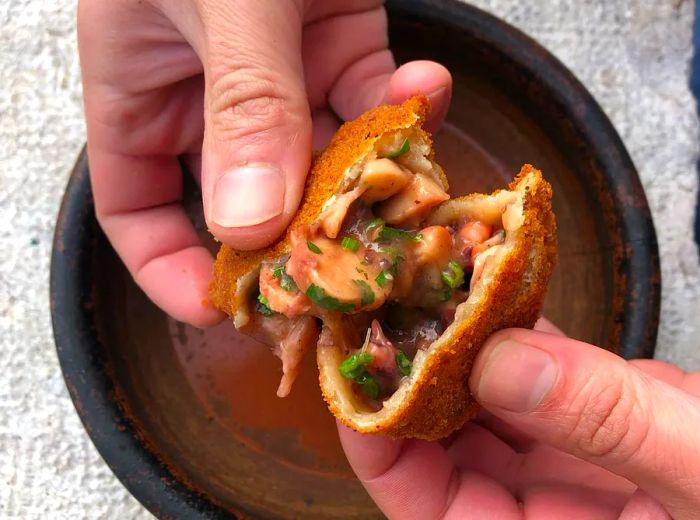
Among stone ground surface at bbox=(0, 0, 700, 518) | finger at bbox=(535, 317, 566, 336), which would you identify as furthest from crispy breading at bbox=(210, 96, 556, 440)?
stone ground surface at bbox=(0, 0, 700, 518)

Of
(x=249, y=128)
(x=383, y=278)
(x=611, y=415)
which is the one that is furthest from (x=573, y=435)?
(x=249, y=128)

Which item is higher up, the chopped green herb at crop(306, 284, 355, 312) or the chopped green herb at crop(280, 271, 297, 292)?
the chopped green herb at crop(306, 284, 355, 312)

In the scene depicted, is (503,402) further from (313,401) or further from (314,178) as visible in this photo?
(313,401)

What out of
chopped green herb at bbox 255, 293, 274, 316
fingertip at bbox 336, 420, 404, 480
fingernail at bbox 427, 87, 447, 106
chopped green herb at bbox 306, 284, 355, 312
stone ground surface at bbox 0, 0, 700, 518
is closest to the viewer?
chopped green herb at bbox 306, 284, 355, 312

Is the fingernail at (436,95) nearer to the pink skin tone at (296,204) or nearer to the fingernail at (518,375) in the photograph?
the pink skin tone at (296,204)

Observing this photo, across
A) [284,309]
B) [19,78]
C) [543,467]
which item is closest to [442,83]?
[284,309]

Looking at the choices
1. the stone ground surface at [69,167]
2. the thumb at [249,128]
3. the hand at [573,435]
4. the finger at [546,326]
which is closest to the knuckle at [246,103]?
the thumb at [249,128]

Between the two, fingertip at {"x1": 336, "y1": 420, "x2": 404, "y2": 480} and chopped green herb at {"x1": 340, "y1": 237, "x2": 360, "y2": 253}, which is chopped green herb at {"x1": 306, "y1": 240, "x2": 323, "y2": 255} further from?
fingertip at {"x1": 336, "y1": 420, "x2": 404, "y2": 480}
